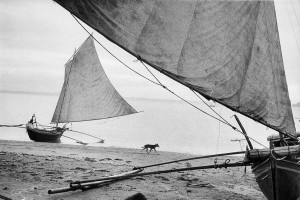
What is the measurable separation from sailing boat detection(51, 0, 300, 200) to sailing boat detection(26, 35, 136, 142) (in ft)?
64.4

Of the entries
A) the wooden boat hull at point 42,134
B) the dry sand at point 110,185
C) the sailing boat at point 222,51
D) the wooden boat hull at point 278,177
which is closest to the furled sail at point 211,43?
the sailing boat at point 222,51

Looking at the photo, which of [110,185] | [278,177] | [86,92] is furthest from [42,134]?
[278,177]

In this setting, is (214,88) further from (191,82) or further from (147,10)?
(147,10)

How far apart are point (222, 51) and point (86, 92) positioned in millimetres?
20870

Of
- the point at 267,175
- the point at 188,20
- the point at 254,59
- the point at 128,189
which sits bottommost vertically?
the point at 128,189

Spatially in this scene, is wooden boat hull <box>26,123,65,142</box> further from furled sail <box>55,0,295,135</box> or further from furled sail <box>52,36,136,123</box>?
furled sail <box>55,0,295,135</box>

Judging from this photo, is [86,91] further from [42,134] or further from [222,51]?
[222,51]

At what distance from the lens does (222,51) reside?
5891mm

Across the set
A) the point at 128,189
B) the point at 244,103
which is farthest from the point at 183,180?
the point at 244,103

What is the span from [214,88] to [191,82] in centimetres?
53

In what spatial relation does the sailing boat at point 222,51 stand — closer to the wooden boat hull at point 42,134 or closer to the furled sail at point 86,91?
the furled sail at point 86,91

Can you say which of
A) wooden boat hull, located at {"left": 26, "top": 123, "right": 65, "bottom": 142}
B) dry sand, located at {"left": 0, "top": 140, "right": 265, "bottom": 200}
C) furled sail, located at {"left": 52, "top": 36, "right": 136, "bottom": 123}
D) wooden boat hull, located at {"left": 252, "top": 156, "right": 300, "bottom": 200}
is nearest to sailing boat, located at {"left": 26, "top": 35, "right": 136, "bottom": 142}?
furled sail, located at {"left": 52, "top": 36, "right": 136, "bottom": 123}

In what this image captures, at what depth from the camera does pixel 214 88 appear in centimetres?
579

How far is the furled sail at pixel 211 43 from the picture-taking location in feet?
17.4
